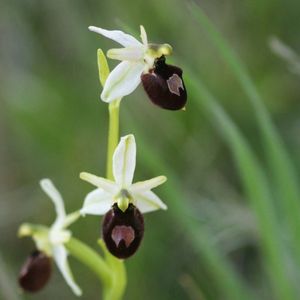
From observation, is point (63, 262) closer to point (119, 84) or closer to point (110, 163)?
point (110, 163)

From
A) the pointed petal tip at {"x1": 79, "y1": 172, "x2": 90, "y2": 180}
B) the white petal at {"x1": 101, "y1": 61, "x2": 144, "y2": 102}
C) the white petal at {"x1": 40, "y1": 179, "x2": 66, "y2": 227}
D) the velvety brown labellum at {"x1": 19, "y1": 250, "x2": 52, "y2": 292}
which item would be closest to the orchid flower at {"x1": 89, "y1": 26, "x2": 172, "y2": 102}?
the white petal at {"x1": 101, "y1": 61, "x2": 144, "y2": 102}

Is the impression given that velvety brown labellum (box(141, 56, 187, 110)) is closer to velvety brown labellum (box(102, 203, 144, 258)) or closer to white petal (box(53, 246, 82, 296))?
velvety brown labellum (box(102, 203, 144, 258))

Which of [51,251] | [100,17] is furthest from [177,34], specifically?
[51,251]

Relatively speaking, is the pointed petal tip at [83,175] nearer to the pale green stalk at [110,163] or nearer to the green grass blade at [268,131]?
the pale green stalk at [110,163]

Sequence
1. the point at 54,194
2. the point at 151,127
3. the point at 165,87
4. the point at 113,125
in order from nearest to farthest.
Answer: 1. the point at 165,87
2. the point at 113,125
3. the point at 54,194
4. the point at 151,127

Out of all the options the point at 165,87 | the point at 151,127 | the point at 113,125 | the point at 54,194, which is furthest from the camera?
the point at 151,127

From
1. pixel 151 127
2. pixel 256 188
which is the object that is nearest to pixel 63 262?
pixel 256 188

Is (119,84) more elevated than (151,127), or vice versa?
(151,127)
